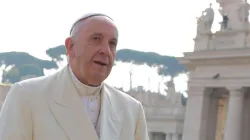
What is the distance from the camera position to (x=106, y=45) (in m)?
2.74

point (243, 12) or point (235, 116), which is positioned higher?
point (243, 12)

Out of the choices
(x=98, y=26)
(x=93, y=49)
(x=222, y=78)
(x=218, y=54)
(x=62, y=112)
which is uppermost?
(x=218, y=54)

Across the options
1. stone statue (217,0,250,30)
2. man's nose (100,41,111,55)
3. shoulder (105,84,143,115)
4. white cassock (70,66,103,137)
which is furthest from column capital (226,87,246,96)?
man's nose (100,41,111,55)

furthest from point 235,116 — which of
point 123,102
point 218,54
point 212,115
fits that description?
point 123,102

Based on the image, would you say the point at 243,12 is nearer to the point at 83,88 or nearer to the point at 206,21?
the point at 206,21

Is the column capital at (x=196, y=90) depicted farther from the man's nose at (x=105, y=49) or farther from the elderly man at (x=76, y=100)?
the man's nose at (x=105, y=49)

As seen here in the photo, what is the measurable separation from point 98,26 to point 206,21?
24.3 metres

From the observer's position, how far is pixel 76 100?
277cm

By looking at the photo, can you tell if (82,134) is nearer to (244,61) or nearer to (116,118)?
(116,118)

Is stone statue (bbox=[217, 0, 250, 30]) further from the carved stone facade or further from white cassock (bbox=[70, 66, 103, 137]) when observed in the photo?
white cassock (bbox=[70, 66, 103, 137])

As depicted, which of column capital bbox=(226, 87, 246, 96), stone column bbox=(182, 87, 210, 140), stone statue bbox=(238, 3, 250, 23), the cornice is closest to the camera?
the cornice

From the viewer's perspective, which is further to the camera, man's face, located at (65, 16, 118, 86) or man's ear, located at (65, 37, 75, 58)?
man's ear, located at (65, 37, 75, 58)

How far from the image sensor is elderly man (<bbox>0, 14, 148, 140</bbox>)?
265 centimetres

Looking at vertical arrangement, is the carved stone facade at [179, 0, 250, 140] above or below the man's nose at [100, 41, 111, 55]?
above
